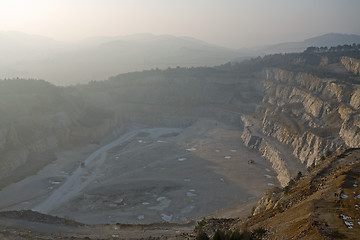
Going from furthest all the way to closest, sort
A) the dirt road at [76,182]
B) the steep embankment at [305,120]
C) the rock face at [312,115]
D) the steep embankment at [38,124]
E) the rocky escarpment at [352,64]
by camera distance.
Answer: the rocky escarpment at [352,64]
the steep embankment at [38,124]
the steep embankment at [305,120]
the rock face at [312,115]
the dirt road at [76,182]

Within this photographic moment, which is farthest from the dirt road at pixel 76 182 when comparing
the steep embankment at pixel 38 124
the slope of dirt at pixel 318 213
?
the slope of dirt at pixel 318 213

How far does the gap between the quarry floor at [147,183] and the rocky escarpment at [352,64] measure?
36.4m

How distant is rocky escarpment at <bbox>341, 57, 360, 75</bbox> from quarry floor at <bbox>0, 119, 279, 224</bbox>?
119 ft

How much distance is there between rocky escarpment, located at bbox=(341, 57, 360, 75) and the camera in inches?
2968

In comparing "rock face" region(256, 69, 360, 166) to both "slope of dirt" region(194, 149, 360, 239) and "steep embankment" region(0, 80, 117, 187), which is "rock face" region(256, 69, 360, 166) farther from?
"steep embankment" region(0, 80, 117, 187)

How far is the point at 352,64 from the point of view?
78.4 metres

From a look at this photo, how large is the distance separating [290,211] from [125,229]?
16.7m

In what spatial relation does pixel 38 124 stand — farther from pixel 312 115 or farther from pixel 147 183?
pixel 312 115

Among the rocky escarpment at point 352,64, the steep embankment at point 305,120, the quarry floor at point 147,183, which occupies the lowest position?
the quarry floor at point 147,183

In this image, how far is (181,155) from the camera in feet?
198

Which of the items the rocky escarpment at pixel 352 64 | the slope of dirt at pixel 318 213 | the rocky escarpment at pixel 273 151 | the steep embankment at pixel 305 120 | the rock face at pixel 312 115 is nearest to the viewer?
the slope of dirt at pixel 318 213

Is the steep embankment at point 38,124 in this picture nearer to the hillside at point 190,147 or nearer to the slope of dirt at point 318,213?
the hillside at point 190,147

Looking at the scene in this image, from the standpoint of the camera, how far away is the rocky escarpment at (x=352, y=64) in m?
75.4

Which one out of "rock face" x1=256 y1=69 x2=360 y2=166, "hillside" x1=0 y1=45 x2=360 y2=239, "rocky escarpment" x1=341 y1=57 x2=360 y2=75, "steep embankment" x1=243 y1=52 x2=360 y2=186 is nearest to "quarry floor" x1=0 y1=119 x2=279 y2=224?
"hillside" x1=0 y1=45 x2=360 y2=239
